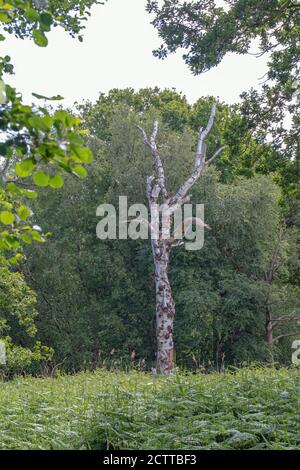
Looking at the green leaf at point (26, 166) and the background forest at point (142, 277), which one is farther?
the background forest at point (142, 277)

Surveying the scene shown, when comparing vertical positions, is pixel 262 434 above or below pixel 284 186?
below

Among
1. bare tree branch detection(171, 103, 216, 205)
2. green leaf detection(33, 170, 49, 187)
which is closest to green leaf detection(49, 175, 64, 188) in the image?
green leaf detection(33, 170, 49, 187)

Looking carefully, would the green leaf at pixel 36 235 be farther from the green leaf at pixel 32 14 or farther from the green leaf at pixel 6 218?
the green leaf at pixel 32 14

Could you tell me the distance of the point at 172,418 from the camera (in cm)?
753

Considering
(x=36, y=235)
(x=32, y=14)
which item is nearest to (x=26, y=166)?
(x=36, y=235)

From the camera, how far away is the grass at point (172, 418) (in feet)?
21.3

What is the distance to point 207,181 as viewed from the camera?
31281 millimetres

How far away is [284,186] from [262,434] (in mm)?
8404

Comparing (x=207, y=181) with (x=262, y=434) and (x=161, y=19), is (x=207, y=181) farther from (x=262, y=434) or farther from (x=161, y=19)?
(x=262, y=434)

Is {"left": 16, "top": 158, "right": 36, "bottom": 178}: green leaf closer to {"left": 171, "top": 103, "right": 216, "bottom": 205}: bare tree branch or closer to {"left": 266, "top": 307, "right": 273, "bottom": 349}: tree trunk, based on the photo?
{"left": 171, "top": 103, "right": 216, "bottom": 205}: bare tree branch

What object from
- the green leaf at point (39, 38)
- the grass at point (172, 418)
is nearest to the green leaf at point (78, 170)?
the green leaf at point (39, 38)
